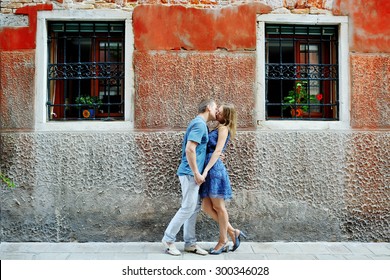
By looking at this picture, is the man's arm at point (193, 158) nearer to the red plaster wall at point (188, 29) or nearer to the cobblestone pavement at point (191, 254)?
the cobblestone pavement at point (191, 254)

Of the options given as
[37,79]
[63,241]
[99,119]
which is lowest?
[63,241]

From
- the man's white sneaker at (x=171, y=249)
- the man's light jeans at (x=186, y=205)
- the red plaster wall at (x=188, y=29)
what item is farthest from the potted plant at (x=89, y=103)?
the man's white sneaker at (x=171, y=249)

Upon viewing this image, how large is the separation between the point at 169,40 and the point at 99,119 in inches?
53.9

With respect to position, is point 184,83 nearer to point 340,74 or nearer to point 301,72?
point 301,72

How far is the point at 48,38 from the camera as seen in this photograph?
21.5 feet

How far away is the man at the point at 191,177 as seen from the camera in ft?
17.9

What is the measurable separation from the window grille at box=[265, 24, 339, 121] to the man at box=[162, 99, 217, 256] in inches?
50.0

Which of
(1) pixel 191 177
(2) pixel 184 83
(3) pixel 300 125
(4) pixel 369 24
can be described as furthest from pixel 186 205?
(4) pixel 369 24

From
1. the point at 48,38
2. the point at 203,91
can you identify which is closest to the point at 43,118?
the point at 48,38

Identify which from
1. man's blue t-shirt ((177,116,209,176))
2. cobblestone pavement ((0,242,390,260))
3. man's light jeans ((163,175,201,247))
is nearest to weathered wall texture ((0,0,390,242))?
cobblestone pavement ((0,242,390,260))

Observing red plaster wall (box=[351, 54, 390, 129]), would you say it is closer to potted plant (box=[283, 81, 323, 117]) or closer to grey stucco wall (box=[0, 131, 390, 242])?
potted plant (box=[283, 81, 323, 117])

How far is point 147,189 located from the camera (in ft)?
20.7

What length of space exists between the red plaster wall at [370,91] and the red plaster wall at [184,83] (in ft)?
4.45

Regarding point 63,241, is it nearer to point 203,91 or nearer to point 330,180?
point 203,91
